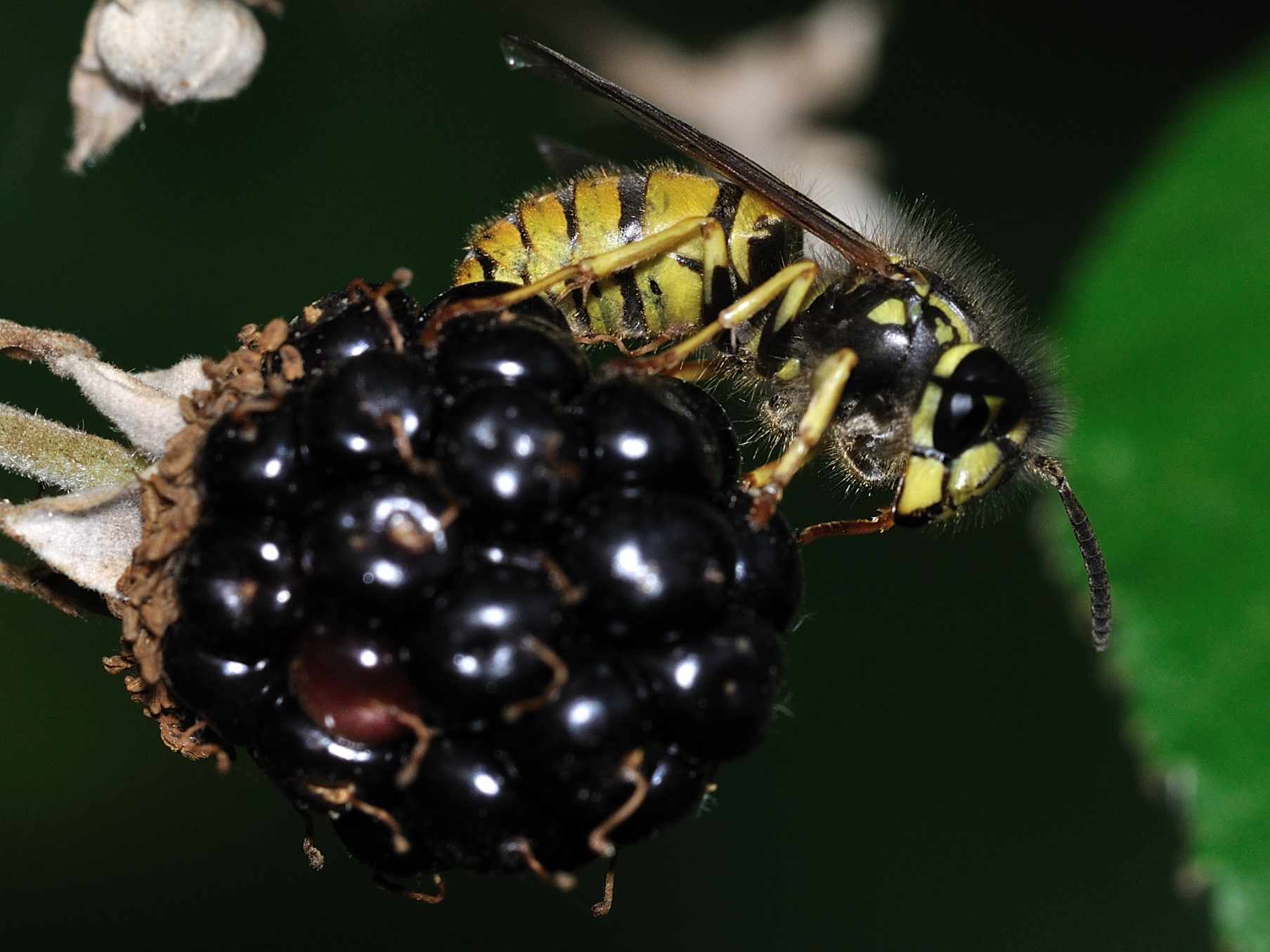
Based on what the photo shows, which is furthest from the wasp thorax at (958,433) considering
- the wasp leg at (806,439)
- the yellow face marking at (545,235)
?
the yellow face marking at (545,235)

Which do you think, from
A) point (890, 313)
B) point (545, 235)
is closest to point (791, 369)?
point (890, 313)

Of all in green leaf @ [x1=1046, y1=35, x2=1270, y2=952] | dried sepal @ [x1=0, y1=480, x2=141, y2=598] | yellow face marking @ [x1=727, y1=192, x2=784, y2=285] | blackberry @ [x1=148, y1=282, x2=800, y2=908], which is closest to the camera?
blackberry @ [x1=148, y1=282, x2=800, y2=908]

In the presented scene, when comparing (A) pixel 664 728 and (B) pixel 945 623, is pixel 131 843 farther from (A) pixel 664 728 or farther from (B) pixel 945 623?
(A) pixel 664 728

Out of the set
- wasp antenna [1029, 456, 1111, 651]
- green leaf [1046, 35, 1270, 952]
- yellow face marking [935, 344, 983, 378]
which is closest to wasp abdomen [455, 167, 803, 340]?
yellow face marking [935, 344, 983, 378]

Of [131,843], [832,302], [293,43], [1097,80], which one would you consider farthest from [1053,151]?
[131,843]

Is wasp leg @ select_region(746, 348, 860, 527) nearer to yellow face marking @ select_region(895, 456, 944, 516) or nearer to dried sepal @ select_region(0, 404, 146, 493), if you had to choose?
yellow face marking @ select_region(895, 456, 944, 516)

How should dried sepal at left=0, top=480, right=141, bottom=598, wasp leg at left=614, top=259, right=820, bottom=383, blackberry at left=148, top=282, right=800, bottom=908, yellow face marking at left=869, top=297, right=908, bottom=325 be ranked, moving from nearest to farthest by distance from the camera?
blackberry at left=148, top=282, right=800, bottom=908
dried sepal at left=0, top=480, right=141, bottom=598
wasp leg at left=614, top=259, right=820, bottom=383
yellow face marking at left=869, top=297, right=908, bottom=325
